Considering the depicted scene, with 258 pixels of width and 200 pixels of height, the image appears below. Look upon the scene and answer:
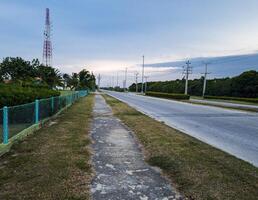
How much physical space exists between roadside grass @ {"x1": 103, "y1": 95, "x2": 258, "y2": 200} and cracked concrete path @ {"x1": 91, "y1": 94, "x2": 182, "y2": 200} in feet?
0.87

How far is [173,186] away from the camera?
5113 mm

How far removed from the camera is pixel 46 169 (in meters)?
5.91

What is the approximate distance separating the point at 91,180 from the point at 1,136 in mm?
3930

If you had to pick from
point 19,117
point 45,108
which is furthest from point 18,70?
point 19,117

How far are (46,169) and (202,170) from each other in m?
3.07

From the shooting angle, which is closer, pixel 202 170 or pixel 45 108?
pixel 202 170

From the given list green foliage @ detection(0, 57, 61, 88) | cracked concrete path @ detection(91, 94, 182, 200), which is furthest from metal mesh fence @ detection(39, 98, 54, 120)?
green foliage @ detection(0, 57, 61, 88)

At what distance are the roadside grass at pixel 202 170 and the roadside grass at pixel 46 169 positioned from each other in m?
1.61

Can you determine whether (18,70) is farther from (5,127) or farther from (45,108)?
(5,127)

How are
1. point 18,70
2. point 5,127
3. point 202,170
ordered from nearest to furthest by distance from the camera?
point 202,170 < point 5,127 < point 18,70

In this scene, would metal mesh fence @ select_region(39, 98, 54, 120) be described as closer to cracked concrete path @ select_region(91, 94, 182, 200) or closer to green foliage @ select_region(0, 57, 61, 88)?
cracked concrete path @ select_region(91, 94, 182, 200)

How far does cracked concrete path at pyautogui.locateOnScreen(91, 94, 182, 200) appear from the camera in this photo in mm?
4668

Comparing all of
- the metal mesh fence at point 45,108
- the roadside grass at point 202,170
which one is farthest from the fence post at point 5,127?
the metal mesh fence at point 45,108

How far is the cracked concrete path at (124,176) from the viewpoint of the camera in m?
4.67
